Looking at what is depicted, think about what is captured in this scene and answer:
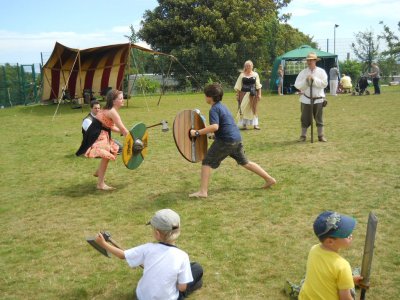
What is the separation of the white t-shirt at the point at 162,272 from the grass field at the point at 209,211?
566 mm

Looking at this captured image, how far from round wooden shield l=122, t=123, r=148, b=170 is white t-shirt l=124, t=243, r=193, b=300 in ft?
10.5

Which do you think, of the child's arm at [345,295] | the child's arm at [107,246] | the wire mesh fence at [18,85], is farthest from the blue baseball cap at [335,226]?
the wire mesh fence at [18,85]

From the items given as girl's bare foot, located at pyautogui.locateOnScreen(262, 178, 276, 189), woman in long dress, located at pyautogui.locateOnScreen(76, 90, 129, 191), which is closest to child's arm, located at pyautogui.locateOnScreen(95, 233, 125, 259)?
woman in long dress, located at pyautogui.locateOnScreen(76, 90, 129, 191)

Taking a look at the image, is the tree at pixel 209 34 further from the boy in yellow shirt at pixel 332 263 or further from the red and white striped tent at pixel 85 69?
the boy in yellow shirt at pixel 332 263

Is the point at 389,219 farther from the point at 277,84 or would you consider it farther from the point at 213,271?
the point at 277,84

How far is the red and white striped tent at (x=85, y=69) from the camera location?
66.2 ft

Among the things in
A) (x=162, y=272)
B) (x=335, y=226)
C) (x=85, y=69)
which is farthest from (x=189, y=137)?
(x=85, y=69)

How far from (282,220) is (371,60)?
112 feet

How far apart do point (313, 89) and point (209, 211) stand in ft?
16.2

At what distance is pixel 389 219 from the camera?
16.2ft

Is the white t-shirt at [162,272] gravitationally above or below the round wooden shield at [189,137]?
below

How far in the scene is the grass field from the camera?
12.7 feet

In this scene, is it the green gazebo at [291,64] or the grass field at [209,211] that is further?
the green gazebo at [291,64]

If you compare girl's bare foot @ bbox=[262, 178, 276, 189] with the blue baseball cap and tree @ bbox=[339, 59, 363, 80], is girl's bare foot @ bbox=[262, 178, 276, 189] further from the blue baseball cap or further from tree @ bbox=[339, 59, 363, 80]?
tree @ bbox=[339, 59, 363, 80]
